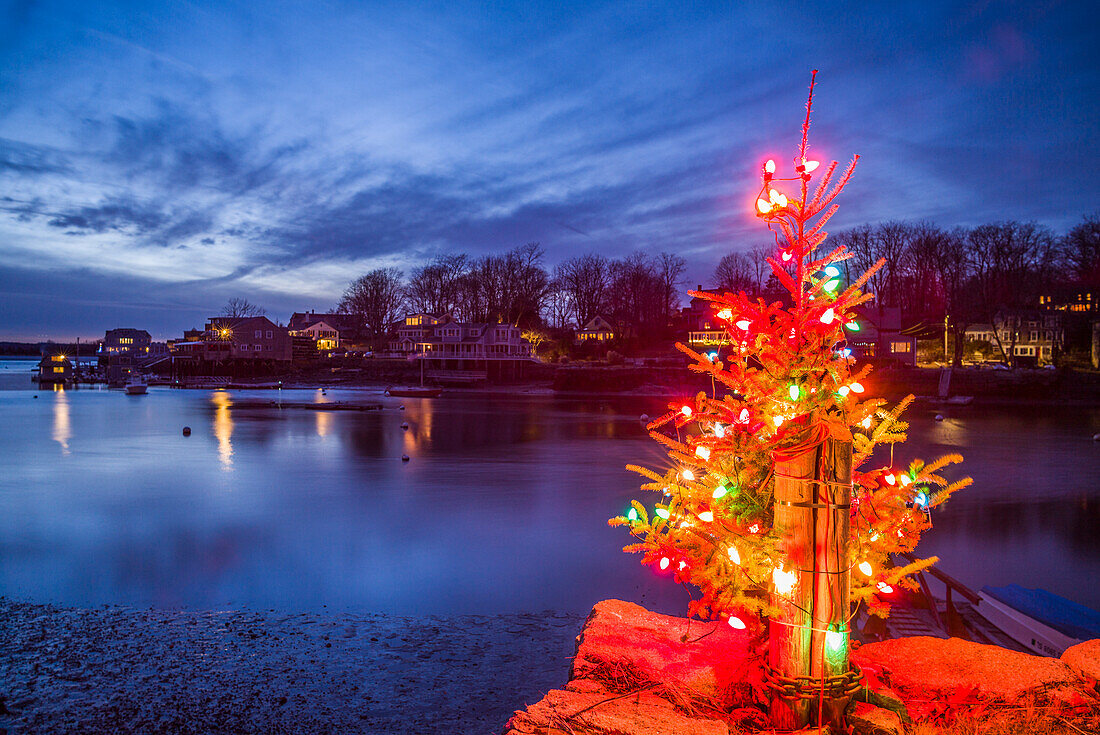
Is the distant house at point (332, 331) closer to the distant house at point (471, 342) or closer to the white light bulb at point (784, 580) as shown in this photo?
the distant house at point (471, 342)

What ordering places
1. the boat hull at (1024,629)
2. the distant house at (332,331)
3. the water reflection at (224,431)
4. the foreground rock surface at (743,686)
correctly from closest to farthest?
Answer: the foreground rock surface at (743,686), the boat hull at (1024,629), the water reflection at (224,431), the distant house at (332,331)

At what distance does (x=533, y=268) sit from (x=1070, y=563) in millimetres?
92267

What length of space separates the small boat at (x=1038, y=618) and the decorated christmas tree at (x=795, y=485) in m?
4.97

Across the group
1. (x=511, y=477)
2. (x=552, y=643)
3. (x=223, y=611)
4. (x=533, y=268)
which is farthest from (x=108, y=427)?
(x=533, y=268)

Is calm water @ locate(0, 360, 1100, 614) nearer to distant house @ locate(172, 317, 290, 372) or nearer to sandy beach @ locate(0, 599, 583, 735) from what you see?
sandy beach @ locate(0, 599, 583, 735)

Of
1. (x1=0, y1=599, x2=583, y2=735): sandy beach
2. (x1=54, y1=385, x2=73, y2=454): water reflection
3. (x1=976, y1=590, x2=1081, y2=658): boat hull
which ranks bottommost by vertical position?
(x1=54, y1=385, x2=73, y2=454): water reflection

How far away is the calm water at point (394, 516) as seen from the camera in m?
11.4

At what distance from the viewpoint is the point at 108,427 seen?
1607 inches

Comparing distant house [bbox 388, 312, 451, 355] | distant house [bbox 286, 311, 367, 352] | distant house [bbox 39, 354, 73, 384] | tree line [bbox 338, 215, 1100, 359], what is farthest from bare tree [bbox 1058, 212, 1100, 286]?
distant house [bbox 39, 354, 73, 384]

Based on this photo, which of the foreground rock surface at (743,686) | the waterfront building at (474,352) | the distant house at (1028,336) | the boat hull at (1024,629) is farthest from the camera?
the waterfront building at (474,352)

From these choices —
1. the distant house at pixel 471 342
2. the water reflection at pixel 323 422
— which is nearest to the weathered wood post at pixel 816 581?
the water reflection at pixel 323 422

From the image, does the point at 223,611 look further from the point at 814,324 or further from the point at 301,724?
the point at 814,324

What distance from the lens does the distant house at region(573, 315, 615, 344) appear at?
93688 mm

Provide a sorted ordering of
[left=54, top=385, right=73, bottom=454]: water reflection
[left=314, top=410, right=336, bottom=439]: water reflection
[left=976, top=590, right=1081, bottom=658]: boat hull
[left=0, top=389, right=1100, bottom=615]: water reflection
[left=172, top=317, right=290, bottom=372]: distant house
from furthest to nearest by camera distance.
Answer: [left=172, top=317, right=290, bottom=372]: distant house → [left=314, top=410, right=336, bottom=439]: water reflection → [left=54, top=385, right=73, bottom=454]: water reflection → [left=0, top=389, right=1100, bottom=615]: water reflection → [left=976, top=590, right=1081, bottom=658]: boat hull
